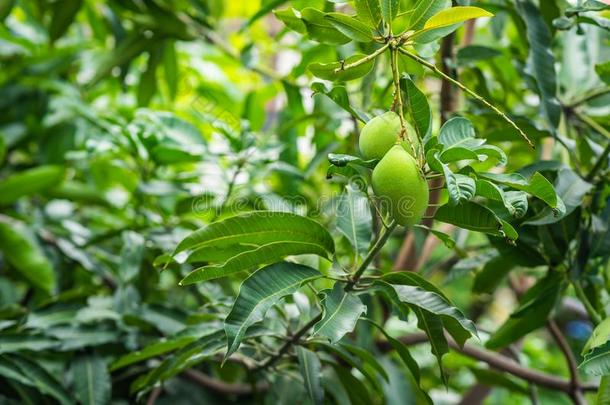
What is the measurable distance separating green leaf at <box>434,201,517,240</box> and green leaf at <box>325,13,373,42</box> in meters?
0.15

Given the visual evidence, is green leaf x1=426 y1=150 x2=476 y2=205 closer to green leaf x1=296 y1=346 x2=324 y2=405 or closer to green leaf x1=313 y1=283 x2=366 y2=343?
green leaf x1=313 y1=283 x2=366 y2=343

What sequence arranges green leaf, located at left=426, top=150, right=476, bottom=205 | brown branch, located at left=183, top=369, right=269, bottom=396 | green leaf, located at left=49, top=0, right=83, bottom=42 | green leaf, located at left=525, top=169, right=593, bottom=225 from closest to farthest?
green leaf, located at left=426, top=150, right=476, bottom=205 < green leaf, located at left=525, top=169, right=593, bottom=225 < brown branch, located at left=183, top=369, right=269, bottom=396 < green leaf, located at left=49, top=0, right=83, bottom=42

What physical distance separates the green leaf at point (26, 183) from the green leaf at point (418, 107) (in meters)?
0.80

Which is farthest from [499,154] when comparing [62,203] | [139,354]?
[62,203]

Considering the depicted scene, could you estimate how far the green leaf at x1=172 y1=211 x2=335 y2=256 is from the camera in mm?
600

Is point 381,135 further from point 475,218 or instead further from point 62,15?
point 62,15

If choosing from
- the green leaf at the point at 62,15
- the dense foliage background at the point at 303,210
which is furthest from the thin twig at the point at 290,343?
the green leaf at the point at 62,15

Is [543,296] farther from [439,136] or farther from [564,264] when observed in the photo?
[439,136]

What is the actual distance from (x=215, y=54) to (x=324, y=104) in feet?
1.98

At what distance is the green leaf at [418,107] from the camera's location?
538 millimetres

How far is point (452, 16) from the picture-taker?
524 mm

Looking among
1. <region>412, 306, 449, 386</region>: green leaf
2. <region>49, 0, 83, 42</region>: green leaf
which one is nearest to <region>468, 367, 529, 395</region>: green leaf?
<region>412, 306, 449, 386</region>: green leaf

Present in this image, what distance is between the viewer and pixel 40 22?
141 centimetres

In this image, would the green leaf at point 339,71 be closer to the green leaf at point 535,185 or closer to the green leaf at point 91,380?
the green leaf at point 535,185
